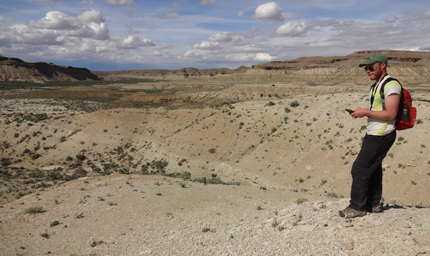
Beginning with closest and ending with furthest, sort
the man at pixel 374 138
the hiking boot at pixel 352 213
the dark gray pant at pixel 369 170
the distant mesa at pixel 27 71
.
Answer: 1. the man at pixel 374 138
2. the dark gray pant at pixel 369 170
3. the hiking boot at pixel 352 213
4. the distant mesa at pixel 27 71

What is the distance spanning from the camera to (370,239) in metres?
4.58

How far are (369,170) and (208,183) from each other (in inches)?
359

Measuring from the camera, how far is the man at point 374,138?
4.61 meters

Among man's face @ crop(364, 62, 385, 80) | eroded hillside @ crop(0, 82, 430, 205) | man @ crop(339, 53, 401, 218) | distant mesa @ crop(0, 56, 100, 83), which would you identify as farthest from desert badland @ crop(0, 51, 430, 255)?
distant mesa @ crop(0, 56, 100, 83)

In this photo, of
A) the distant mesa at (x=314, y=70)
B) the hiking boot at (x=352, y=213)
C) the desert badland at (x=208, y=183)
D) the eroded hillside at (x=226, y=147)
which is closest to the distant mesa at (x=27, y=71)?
the distant mesa at (x=314, y=70)

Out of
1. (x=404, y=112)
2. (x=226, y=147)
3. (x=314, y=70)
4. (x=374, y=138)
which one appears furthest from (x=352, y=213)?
(x=314, y=70)

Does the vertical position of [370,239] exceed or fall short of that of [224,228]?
it exceeds it

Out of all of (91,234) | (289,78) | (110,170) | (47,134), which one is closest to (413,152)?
(91,234)

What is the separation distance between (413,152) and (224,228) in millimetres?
13549

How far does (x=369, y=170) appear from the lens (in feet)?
16.6

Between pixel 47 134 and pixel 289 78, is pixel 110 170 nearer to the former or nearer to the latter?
pixel 47 134

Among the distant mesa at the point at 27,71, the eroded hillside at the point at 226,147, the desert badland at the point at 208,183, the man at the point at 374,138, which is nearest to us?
the man at the point at 374,138

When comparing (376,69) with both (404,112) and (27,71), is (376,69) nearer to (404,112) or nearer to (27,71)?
(404,112)

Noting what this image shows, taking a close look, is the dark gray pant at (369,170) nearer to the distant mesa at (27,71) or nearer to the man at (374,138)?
the man at (374,138)
